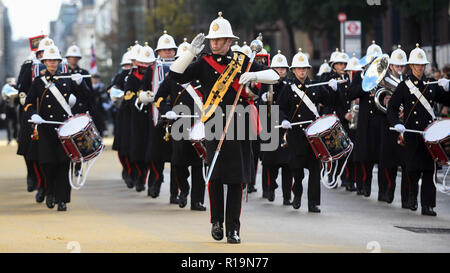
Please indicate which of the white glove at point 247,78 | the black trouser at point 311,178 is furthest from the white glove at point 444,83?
the white glove at point 247,78

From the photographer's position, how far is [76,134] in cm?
1408

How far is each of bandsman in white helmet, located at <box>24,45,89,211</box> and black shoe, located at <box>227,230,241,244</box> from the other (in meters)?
3.91

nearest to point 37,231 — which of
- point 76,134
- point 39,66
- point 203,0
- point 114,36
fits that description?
point 76,134

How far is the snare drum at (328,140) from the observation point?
1449cm

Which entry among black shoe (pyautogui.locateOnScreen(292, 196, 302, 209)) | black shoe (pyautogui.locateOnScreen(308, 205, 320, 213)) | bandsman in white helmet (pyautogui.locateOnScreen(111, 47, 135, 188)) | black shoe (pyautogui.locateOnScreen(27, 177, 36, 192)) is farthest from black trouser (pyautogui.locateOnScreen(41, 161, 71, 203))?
bandsman in white helmet (pyautogui.locateOnScreen(111, 47, 135, 188))

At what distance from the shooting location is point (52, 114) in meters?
14.5

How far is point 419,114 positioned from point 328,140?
3.82 ft

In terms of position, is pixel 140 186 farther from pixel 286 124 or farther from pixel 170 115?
pixel 286 124

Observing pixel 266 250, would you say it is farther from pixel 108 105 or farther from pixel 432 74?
pixel 108 105

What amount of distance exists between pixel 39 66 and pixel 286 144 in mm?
4081

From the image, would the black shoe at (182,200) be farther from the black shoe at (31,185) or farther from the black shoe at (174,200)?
the black shoe at (31,185)

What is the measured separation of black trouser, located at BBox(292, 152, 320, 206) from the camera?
1454 cm

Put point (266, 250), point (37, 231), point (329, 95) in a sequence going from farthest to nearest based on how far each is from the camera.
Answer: point (329, 95), point (37, 231), point (266, 250)

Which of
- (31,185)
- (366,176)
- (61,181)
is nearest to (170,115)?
(61,181)
